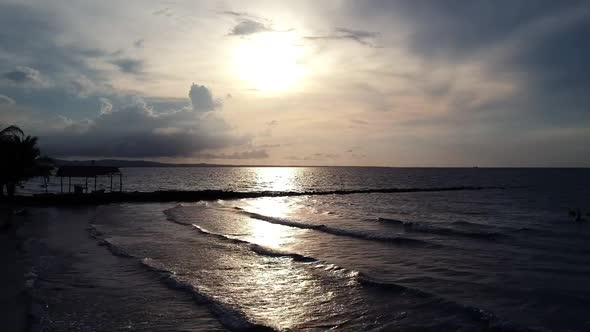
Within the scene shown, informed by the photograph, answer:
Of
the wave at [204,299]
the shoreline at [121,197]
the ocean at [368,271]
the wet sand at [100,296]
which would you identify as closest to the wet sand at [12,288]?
the wet sand at [100,296]

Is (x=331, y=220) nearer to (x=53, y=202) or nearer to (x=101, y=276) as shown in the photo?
(x=101, y=276)

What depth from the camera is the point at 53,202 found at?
158ft

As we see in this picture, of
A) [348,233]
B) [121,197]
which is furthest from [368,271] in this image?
[121,197]

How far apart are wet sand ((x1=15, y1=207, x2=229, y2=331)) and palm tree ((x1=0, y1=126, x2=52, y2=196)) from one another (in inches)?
894

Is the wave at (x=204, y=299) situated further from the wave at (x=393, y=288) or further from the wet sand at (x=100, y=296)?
the wave at (x=393, y=288)

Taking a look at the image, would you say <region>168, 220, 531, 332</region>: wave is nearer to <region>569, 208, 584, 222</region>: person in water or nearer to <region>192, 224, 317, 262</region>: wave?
<region>192, 224, 317, 262</region>: wave

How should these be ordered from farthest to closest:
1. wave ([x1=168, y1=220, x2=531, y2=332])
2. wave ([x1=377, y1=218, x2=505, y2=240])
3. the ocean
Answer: wave ([x1=377, y1=218, x2=505, y2=240]) < the ocean < wave ([x1=168, y1=220, x2=531, y2=332])

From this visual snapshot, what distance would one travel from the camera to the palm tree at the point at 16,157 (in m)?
41.1

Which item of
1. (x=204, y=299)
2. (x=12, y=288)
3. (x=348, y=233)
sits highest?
(x=12, y=288)

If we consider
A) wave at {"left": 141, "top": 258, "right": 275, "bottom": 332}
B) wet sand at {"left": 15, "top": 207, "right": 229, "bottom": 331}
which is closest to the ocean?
wave at {"left": 141, "top": 258, "right": 275, "bottom": 332}

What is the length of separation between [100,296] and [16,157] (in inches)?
1352

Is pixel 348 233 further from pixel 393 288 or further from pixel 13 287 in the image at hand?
pixel 13 287

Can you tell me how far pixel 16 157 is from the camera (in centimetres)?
4162

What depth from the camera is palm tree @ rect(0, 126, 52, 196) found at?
4112 centimetres
